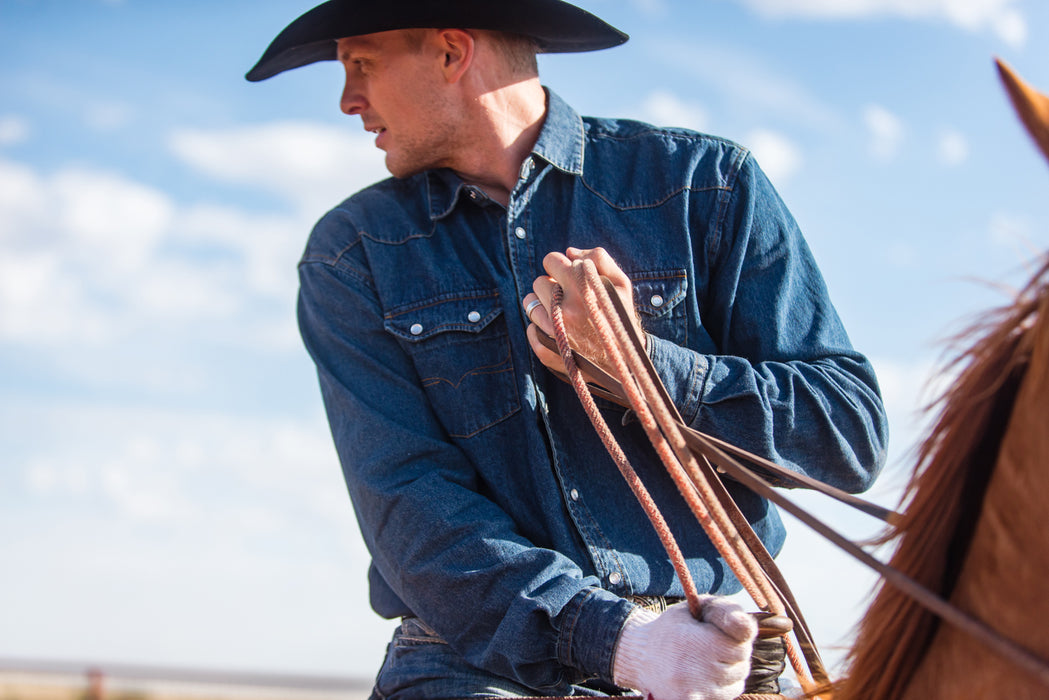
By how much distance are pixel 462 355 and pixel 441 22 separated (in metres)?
0.95

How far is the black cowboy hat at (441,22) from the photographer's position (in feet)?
8.67

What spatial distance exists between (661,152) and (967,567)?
1.74 meters

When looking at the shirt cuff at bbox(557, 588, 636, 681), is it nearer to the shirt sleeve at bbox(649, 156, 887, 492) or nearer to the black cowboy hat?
the shirt sleeve at bbox(649, 156, 887, 492)

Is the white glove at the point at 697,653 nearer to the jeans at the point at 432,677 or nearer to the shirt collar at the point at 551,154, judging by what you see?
the jeans at the point at 432,677

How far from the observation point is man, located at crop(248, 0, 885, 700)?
2100 mm

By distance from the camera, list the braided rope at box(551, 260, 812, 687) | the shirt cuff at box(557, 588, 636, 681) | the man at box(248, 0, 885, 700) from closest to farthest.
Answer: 1. the braided rope at box(551, 260, 812, 687)
2. the shirt cuff at box(557, 588, 636, 681)
3. the man at box(248, 0, 885, 700)

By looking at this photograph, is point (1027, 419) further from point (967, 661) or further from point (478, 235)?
point (478, 235)

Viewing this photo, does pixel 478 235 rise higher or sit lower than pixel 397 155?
lower

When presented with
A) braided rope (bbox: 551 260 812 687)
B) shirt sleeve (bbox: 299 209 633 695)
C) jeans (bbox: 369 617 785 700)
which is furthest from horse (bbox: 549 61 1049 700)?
jeans (bbox: 369 617 785 700)

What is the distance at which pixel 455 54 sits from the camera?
2.70m

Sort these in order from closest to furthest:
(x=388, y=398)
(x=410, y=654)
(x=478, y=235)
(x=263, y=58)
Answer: (x=410, y=654)
(x=388, y=398)
(x=478, y=235)
(x=263, y=58)

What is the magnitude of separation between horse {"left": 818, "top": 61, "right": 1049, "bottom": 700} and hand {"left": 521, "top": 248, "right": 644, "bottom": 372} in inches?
32.0

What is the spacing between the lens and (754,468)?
2178 mm

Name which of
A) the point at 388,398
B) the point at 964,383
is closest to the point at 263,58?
the point at 388,398
